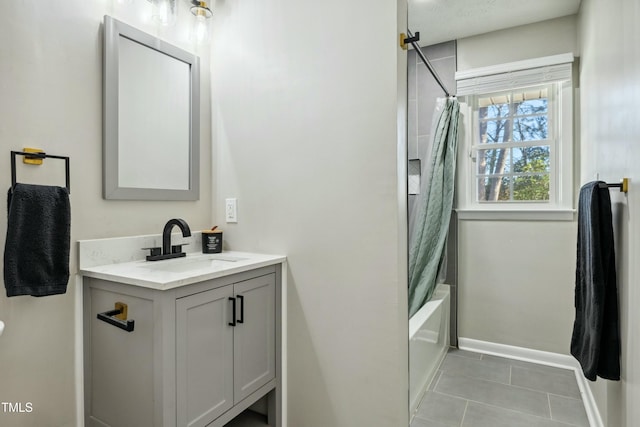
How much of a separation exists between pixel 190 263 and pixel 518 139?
2.52 m

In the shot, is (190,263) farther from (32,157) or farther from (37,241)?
(32,157)

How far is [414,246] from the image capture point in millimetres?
2705

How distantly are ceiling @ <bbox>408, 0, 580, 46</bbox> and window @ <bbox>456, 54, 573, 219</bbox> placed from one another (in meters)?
0.30

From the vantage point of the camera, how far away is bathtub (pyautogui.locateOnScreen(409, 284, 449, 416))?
2.05m

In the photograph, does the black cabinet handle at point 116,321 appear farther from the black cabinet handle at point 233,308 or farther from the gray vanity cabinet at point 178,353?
the black cabinet handle at point 233,308

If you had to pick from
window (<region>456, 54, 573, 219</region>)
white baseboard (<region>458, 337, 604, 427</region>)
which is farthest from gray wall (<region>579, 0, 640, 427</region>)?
window (<region>456, 54, 573, 219</region>)

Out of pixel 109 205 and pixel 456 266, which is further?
pixel 456 266

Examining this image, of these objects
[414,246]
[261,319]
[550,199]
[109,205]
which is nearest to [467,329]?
[414,246]

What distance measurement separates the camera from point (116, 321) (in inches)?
51.8

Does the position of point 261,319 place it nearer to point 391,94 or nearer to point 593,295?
point 391,94

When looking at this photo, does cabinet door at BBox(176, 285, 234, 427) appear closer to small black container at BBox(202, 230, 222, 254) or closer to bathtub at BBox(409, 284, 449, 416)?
small black container at BBox(202, 230, 222, 254)

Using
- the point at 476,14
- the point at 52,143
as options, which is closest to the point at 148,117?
the point at 52,143

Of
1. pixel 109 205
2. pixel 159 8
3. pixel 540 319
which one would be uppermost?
pixel 159 8

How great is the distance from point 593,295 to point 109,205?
6.67 ft
